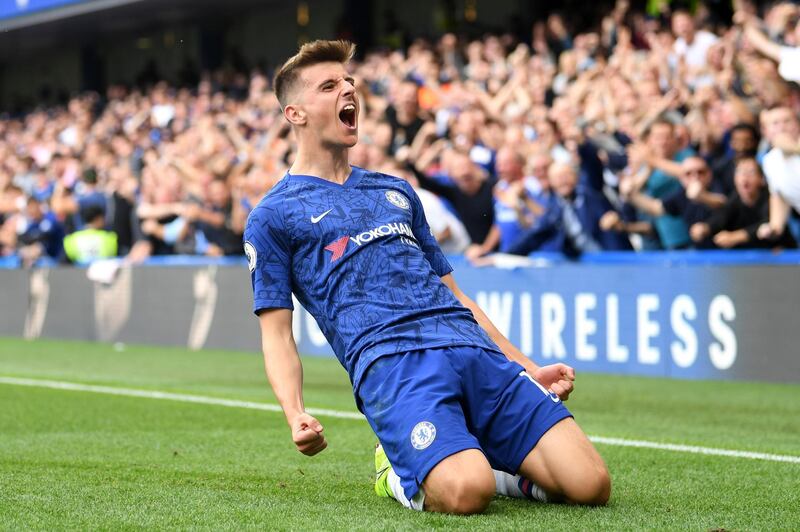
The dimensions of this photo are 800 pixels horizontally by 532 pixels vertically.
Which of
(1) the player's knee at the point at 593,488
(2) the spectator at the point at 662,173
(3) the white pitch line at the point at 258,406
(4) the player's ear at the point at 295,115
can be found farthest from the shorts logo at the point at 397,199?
(2) the spectator at the point at 662,173

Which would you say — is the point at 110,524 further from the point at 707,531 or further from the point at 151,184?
the point at 151,184

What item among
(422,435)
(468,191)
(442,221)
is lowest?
(442,221)

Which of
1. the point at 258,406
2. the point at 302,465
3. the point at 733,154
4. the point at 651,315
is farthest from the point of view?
the point at 651,315

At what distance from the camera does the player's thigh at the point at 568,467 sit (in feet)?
17.2

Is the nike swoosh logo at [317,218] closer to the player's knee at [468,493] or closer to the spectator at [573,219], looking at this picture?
the player's knee at [468,493]

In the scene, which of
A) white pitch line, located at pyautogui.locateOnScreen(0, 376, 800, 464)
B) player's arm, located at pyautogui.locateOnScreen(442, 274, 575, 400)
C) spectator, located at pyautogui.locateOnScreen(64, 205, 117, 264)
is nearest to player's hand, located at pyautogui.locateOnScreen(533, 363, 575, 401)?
player's arm, located at pyautogui.locateOnScreen(442, 274, 575, 400)

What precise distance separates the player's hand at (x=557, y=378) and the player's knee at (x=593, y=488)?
34 cm

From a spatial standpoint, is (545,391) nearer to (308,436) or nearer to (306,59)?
(308,436)

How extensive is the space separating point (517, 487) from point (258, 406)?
472 cm

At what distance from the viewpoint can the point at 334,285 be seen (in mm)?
5449

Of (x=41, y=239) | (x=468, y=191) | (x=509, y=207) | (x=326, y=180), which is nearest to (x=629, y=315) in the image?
(x=509, y=207)

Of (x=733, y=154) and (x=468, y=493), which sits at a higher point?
(x=733, y=154)

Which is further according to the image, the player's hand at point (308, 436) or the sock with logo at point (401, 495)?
the sock with logo at point (401, 495)

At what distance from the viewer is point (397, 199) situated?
5695 mm
